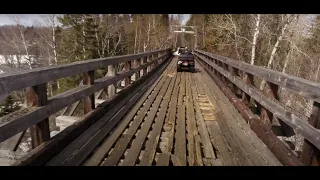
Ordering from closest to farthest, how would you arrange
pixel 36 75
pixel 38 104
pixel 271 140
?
pixel 36 75 < pixel 38 104 < pixel 271 140

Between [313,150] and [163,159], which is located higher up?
[313,150]

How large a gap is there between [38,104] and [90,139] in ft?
3.66

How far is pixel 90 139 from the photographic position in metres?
3.80

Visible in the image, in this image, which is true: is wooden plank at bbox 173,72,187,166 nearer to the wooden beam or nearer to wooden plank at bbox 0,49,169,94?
the wooden beam

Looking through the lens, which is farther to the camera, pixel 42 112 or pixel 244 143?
pixel 244 143

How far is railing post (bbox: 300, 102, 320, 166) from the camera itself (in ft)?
9.05

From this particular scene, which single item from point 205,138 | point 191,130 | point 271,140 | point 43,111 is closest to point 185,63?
point 191,130

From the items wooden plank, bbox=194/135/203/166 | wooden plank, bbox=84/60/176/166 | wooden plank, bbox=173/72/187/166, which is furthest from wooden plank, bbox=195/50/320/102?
Result: wooden plank, bbox=84/60/176/166

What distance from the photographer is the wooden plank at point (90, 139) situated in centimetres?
312

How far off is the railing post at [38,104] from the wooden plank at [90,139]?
30cm

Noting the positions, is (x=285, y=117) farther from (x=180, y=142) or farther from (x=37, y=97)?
(x=37, y=97)
